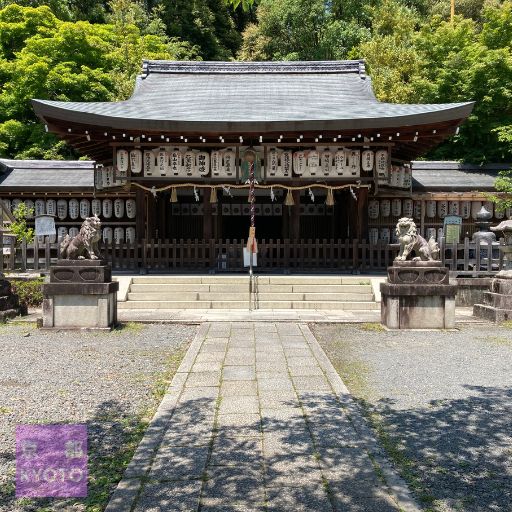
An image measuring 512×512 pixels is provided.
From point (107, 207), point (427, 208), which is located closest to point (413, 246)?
point (427, 208)

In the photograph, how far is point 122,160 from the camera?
13945 mm

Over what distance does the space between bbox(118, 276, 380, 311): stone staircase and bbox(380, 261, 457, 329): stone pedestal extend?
2.38 m

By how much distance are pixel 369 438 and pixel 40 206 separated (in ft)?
53.9

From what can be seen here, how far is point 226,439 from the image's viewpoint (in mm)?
3852

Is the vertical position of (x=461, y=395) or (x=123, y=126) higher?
(x=123, y=126)

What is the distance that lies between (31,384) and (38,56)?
24704mm

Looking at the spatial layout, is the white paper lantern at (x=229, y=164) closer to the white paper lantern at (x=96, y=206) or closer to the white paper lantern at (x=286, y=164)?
the white paper lantern at (x=286, y=164)

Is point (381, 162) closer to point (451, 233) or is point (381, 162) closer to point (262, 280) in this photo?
point (451, 233)

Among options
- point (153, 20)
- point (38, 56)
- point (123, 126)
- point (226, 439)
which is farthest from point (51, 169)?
point (153, 20)

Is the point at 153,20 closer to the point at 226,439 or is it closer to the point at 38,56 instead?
the point at 38,56

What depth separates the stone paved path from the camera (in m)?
2.94

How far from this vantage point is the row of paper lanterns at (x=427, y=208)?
16.5 metres

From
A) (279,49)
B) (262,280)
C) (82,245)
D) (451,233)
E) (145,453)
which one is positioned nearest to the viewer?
(145,453)

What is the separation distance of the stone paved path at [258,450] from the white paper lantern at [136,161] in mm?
9355
